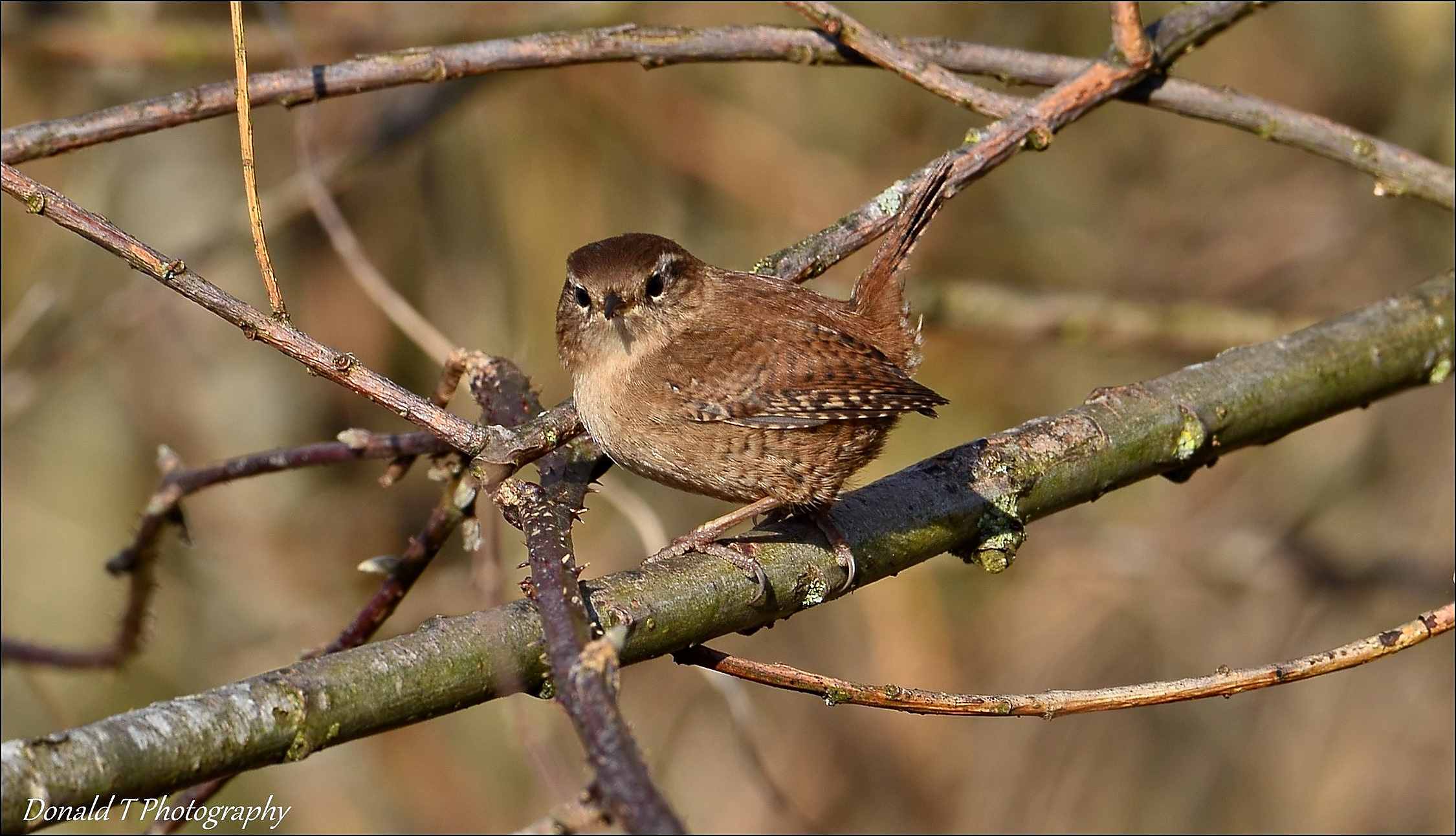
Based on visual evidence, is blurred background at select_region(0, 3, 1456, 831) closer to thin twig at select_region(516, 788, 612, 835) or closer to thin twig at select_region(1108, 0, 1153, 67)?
thin twig at select_region(1108, 0, 1153, 67)

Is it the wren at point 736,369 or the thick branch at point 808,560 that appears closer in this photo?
the thick branch at point 808,560

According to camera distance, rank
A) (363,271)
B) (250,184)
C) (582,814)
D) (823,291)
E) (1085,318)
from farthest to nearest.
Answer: (823,291)
(1085,318)
(363,271)
(250,184)
(582,814)

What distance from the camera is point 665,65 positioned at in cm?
283

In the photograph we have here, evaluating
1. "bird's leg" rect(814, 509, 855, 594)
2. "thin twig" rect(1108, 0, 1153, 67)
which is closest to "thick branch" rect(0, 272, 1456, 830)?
"bird's leg" rect(814, 509, 855, 594)

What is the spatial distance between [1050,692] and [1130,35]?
160 cm

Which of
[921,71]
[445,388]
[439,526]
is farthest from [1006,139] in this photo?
[439,526]

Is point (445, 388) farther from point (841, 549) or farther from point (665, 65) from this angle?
point (841, 549)

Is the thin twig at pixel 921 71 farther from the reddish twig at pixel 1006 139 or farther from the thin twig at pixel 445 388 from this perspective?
the thin twig at pixel 445 388

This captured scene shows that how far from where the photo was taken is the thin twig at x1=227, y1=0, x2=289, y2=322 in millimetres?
1812

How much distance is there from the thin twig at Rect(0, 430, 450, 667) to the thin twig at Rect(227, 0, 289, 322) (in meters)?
0.67

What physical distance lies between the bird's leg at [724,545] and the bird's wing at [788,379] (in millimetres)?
184

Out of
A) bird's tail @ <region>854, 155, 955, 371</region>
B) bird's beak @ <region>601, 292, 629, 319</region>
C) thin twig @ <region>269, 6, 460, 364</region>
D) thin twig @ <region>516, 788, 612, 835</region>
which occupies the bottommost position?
thin twig @ <region>516, 788, 612, 835</region>

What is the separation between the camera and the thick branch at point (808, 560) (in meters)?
1.50

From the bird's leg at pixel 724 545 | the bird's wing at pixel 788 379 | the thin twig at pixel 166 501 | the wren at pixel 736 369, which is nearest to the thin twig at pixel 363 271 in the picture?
the wren at pixel 736 369
